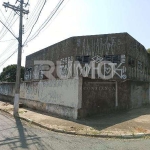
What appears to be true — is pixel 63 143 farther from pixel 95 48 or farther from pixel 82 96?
pixel 95 48

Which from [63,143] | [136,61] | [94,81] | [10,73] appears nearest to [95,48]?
[136,61]

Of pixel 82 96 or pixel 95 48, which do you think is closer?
pixel 82 96

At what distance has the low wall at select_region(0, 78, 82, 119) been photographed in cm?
1004

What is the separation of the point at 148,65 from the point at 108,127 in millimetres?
13977

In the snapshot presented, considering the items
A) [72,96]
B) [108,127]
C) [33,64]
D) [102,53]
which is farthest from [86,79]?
[33,64]

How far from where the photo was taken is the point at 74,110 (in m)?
9.95

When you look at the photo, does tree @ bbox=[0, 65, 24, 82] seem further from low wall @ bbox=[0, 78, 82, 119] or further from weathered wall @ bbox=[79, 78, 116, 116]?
weathered wall @ bbox=[79, 78, 116, 116]

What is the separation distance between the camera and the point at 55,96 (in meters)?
12.0

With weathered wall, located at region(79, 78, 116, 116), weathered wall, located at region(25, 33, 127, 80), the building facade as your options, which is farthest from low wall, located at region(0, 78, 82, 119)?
weathered wall, located at region(25, 33, 127, 80)

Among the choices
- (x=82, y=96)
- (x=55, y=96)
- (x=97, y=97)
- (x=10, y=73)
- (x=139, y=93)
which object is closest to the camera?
(x=82, y=96)

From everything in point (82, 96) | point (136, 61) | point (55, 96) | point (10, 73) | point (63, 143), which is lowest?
point (63, 143)

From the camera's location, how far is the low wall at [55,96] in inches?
395

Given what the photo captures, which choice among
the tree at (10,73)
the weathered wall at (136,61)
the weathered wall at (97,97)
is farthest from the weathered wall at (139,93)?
the tree at (10,73)

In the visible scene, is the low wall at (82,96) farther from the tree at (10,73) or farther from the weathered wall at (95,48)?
the tree at (10,73)
